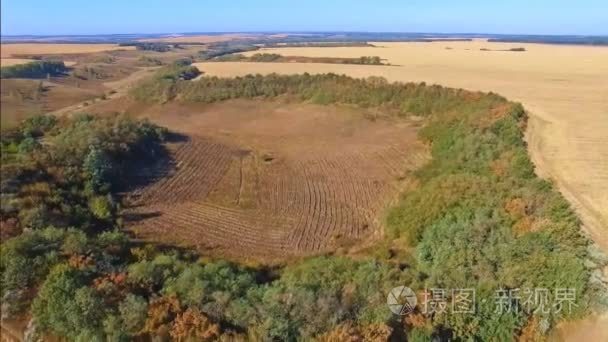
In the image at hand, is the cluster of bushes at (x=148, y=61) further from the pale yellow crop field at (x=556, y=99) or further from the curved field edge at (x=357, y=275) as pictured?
the pale yellow crop field at (x=556, y=99)

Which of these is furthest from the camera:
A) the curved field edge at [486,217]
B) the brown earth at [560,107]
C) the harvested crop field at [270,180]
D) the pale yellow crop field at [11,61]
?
the harvested crop field at [270,180]

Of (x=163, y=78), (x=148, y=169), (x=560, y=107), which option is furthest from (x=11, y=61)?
(x=560, y=107)

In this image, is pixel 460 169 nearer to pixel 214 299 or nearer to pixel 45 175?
pixel 214 299

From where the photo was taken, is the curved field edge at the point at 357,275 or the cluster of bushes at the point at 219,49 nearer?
the curved field edge at the point at 357,275

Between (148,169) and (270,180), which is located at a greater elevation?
(148,169)

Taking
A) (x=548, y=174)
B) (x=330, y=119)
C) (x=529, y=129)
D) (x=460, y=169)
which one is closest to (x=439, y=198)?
(x=460, y=169)

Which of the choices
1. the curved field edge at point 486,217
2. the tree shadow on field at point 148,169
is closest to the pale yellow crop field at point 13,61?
the curved field edge at point 486,217

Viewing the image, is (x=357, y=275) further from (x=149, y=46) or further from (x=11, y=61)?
(x=11, y=61)
